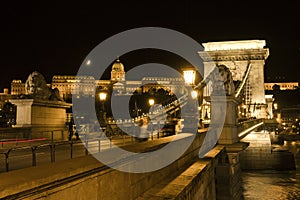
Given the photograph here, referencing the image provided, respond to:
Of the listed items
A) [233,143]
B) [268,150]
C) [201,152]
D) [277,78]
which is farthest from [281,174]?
[277,78]

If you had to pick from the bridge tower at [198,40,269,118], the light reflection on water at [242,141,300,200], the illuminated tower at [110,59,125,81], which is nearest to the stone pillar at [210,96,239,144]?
the light reflection on water at [242,141,300,200]

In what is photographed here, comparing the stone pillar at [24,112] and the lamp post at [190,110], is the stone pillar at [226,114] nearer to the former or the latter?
the lamp post at [190,110]

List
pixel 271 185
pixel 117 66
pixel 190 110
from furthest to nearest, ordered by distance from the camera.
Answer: pixel 117 66
pixel 271 185
pixel 190 110

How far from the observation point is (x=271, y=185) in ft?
90.3

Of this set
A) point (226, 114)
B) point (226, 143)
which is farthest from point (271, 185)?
point (226, 114)

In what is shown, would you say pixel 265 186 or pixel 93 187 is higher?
pixel 93 187

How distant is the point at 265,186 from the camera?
1073 inches

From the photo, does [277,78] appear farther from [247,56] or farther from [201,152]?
[201,152]

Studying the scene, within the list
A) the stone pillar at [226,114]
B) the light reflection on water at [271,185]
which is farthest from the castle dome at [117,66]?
the stone pillar at [226,114]

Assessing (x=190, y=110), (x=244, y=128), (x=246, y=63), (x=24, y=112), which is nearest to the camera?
(x=24, y=112)

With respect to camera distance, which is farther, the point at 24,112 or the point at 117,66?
the point at 117,66

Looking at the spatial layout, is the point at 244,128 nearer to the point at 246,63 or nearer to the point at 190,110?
the point at 190,110

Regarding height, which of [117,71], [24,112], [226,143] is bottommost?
[226,143]

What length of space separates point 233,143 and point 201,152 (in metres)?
2.75
